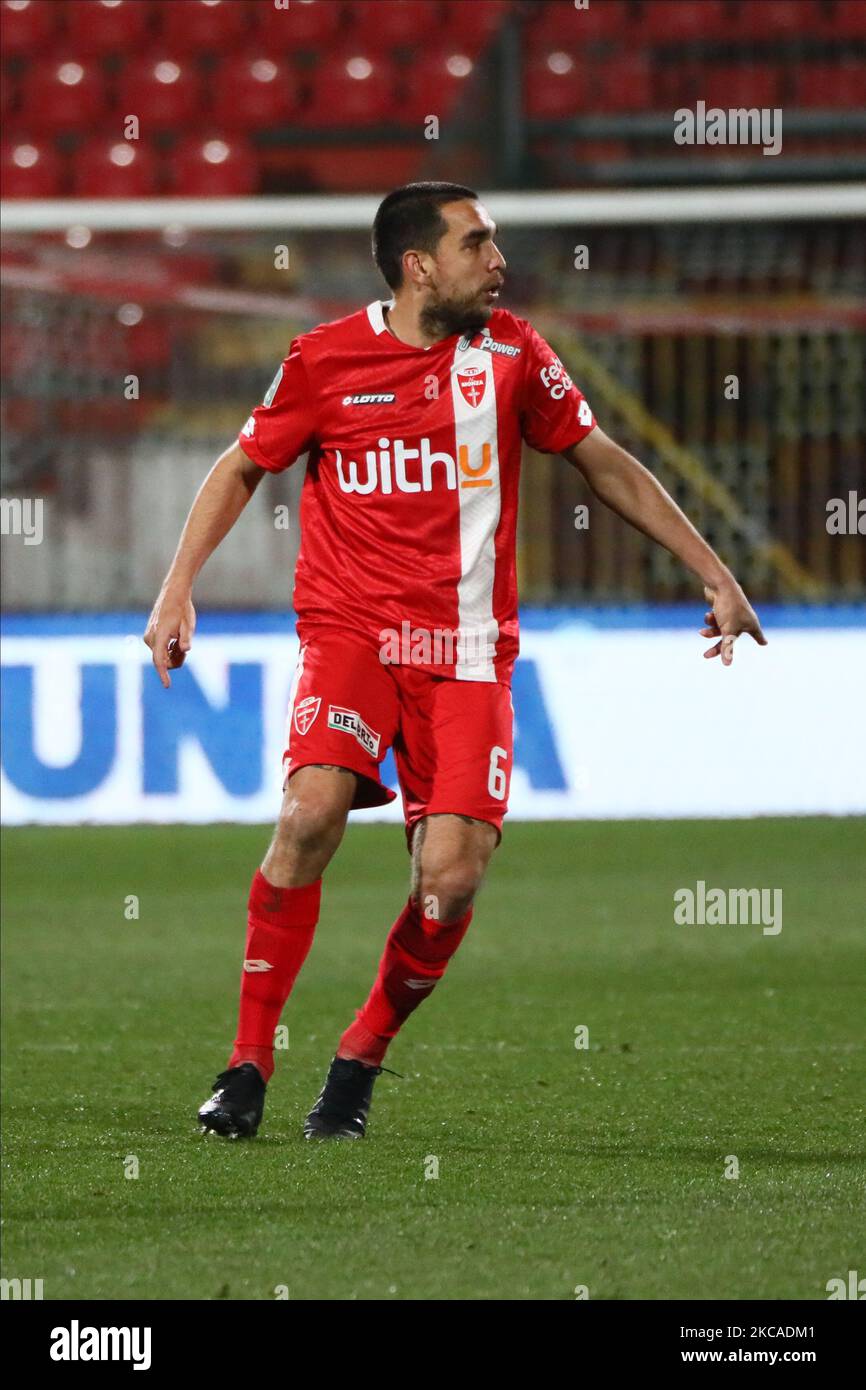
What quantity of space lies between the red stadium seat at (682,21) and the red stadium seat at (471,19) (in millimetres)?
890

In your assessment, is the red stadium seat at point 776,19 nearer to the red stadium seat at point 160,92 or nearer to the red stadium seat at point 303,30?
the red stadium seat at point 303,30

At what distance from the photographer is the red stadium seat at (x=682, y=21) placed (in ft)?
37.3

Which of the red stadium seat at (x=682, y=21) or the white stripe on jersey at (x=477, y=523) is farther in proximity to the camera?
the red stadium seat at (x=682, y=21)

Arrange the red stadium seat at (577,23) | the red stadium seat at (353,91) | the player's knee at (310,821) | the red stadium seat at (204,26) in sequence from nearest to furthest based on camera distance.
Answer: the player's knee at (310,821)
the red stadium seat at (577,23)
the red stadium seat at (353,91)
the red stadium seat at (204,26)

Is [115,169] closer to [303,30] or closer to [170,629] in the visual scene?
[303,30]

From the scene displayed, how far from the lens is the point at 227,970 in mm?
6070

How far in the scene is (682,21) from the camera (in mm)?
11461

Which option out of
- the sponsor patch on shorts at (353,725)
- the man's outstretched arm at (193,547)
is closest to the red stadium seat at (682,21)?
the man's outstretched arm at (193,547)

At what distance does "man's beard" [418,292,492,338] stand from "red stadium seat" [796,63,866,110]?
7.54m

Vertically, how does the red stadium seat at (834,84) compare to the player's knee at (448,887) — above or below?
above

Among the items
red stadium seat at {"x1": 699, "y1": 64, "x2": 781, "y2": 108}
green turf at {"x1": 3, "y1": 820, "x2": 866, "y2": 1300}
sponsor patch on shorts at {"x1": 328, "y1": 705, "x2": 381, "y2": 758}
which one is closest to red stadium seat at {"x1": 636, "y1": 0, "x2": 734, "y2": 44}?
red stadium seat at {"x1": 699, "y1": 64, "x2": 781, "y2": 108}

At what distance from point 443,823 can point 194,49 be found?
9234 mm

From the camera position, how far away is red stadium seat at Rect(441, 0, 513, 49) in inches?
473

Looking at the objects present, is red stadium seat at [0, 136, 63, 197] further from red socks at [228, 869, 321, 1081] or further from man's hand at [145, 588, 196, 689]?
red socks at [228, 869, 321, 1081]
